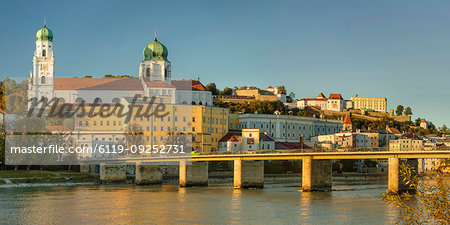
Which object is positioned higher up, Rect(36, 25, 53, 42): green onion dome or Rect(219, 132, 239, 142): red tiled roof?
Rect(36, 25, 53, 42): green onion dome

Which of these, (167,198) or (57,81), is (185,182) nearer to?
(167,198)

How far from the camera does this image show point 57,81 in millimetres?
129000

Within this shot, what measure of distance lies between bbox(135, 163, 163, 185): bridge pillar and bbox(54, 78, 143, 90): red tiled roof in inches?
1937

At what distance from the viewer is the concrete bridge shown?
55812 millimetres

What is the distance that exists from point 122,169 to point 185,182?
11.7m

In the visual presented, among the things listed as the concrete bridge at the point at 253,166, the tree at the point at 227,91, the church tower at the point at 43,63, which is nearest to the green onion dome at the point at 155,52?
the church tower at the point at 43,63

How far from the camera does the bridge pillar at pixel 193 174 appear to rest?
2918 inches

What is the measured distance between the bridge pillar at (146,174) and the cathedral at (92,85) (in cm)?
4493

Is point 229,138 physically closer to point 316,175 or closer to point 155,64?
point 155,64

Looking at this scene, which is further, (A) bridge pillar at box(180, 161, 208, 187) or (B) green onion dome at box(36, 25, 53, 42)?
(B) green onion dome at box(36, 25, 53, 42)

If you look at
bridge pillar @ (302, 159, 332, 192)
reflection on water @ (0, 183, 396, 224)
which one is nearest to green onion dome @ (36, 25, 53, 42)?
reflection on water @ (0, 183, 396, 224)

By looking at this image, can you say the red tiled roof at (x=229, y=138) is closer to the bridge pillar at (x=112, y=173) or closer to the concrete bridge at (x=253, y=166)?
the concrete bridge at (x=253, y=166)

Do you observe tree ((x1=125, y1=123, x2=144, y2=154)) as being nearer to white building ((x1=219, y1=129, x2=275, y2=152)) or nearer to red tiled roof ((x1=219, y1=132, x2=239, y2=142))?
white building ((x1=219, y1=129, x2=275, y2=152))

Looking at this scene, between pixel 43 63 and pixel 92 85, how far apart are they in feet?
37.2
